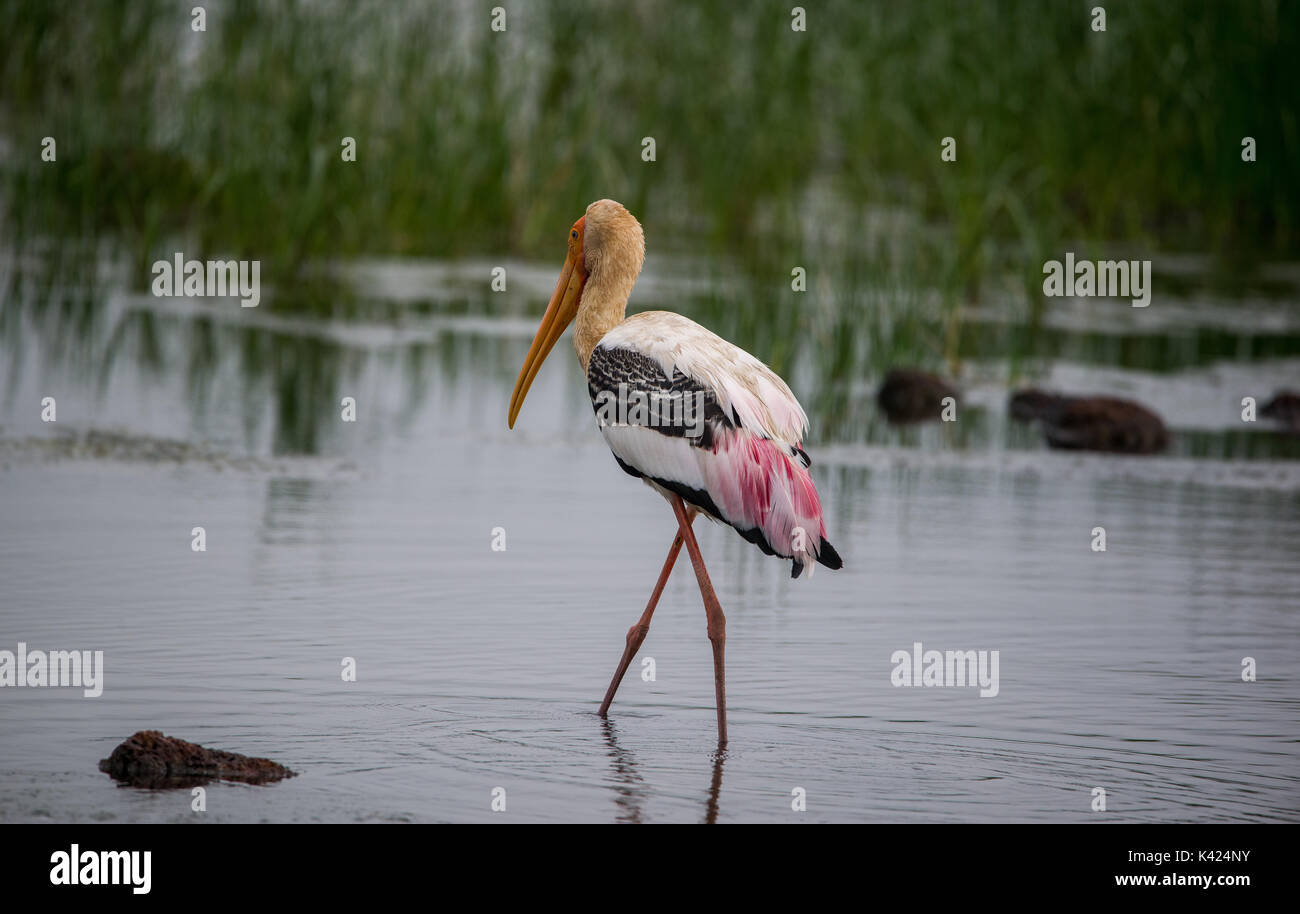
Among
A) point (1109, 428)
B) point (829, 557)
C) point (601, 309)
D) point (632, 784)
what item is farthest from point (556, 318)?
point (1109, 428)

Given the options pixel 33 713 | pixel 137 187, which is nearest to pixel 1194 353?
pixel 137 187

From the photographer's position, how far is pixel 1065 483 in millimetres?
11023

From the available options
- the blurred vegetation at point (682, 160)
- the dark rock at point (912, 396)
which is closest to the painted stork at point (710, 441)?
the blurred vegetation at point (682, 160)

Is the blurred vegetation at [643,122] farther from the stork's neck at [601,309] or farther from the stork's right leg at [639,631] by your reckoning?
the stork's right leg at [639,631]

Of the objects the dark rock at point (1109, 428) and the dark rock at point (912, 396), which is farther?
the dark rock at point (912, 396)

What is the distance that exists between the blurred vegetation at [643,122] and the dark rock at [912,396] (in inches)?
34.7

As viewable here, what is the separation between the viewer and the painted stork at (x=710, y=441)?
6742 millimetres

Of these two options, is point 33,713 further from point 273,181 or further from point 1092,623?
point 273,181

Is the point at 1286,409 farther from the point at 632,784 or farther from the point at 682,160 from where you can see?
the point at 682,160

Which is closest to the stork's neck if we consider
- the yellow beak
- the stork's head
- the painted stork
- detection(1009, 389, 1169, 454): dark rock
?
the stork's head

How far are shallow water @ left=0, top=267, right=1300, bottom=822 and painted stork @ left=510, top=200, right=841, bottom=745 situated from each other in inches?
19.3

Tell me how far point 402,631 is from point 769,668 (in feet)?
4.09

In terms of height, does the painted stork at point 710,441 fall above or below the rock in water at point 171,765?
above

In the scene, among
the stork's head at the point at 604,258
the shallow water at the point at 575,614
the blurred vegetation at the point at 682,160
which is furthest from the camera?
the blurred vegetation at the point at 682,160
